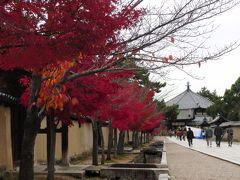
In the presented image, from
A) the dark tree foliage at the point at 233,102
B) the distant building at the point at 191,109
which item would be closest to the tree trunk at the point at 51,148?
the dark tree foliage at the point at 233,102

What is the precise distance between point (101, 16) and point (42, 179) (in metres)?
6.89

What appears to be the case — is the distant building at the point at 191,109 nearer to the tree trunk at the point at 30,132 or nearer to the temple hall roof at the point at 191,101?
the temple hall roof at the point at 191,101

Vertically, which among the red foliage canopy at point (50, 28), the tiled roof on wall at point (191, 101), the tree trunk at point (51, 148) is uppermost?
the tiled roof on wall at point (191, 101)

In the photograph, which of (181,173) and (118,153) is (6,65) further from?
(118,153)

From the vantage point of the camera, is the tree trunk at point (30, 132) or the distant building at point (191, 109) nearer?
the tree trunk at point (30, 132)

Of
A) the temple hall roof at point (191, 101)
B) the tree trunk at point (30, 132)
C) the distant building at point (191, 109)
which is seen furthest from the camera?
the temple hall roof at point (191, 101)

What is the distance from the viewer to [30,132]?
11.5 meters

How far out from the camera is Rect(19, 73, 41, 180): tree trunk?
11477mm

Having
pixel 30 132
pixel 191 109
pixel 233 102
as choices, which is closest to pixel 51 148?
pixel 30 132

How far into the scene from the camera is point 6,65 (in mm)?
9992

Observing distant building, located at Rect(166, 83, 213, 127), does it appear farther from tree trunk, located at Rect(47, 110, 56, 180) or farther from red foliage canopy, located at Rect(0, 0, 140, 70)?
red foliage canopy, located at Rect(0, 0, 140, 70)

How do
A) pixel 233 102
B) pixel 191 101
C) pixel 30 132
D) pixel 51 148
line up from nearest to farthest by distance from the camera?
pixel 30 132
pixel 51 148
pixel 233 102
pixel 191 101

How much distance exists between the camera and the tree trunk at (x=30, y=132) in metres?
11.5

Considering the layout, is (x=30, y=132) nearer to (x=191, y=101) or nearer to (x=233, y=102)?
(x=233, y=102)
